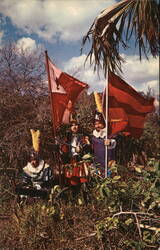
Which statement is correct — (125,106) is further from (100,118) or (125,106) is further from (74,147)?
(74,147)

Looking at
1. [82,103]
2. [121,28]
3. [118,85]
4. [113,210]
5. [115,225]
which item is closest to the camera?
[115,225]

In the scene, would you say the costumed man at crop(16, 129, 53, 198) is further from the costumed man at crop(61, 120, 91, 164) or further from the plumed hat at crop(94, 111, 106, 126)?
the plumed hat at crop(94, 111, 106, 126)

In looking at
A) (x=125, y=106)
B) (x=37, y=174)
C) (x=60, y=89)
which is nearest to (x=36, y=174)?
(x=37, y=174)

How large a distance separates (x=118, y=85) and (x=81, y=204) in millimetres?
1754

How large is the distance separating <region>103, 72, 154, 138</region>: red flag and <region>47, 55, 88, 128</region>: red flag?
52cm

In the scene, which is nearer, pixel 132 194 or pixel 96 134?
pixel 132 194

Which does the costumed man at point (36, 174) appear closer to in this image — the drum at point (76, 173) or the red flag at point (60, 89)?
the drum at point (76, 173)

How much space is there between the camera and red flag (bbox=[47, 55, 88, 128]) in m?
3.63

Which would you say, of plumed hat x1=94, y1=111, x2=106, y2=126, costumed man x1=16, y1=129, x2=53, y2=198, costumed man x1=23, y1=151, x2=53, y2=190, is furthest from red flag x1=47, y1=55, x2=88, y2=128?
plumed hat x1=94, y1=111, x2=106, y2=126

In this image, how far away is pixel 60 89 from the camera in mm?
3676

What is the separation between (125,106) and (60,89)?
104 cm

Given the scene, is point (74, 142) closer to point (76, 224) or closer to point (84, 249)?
point (76, 224)

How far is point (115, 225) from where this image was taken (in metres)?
2.31

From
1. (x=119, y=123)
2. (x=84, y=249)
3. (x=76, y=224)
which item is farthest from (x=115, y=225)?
(x=119, y=123)
